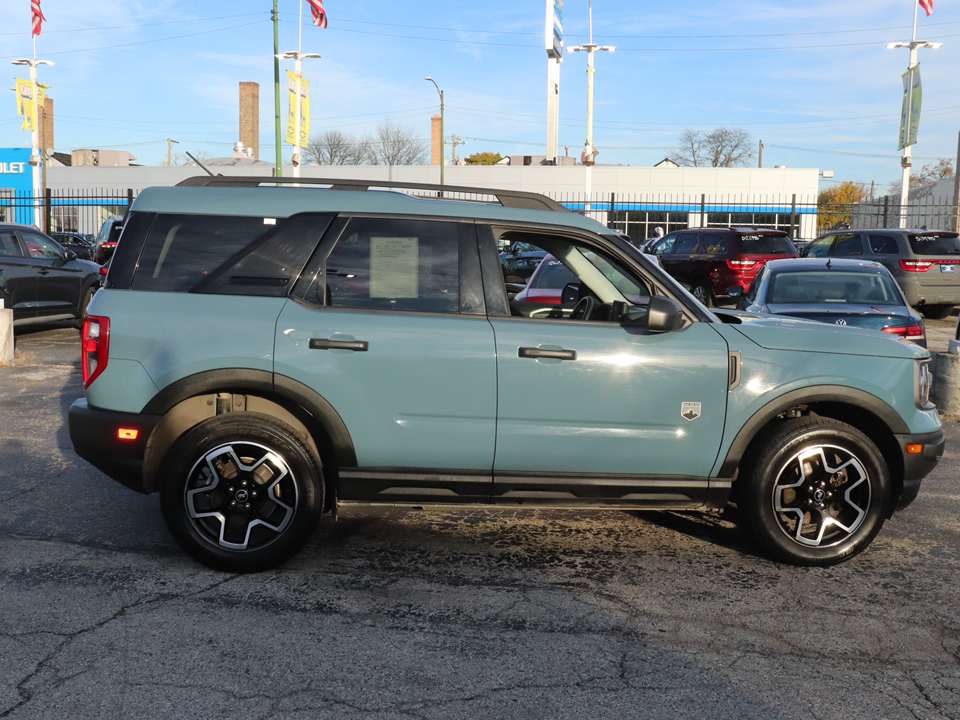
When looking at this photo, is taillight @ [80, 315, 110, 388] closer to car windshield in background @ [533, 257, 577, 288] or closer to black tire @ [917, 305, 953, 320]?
car windshield in background @ [533, 257, 577, 288]

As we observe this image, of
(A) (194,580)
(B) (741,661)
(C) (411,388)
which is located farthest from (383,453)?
(B) (741,661)

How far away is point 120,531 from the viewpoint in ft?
17.6

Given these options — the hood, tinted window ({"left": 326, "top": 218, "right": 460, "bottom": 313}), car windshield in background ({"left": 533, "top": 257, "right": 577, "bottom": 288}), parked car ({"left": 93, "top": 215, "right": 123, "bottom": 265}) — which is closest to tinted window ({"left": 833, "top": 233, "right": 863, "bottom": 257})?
car windshield in background ({"left": 533, "top": 257, "right": 577, "bottom": 288})

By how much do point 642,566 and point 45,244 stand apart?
42.4ft

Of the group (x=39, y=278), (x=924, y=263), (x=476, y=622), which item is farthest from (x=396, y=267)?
(x=924, y=263)

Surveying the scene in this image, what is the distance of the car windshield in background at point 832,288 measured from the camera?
10234mm

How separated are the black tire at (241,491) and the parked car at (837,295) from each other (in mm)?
6576

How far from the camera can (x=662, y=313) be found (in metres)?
4.60

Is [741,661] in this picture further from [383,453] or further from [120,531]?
[120,531]

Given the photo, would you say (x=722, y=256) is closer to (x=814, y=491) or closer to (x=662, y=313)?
(x=814, y=491)

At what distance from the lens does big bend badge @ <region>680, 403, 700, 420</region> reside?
472cm

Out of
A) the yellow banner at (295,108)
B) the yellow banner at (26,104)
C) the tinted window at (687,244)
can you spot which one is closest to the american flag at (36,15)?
the yellow banner at (26,104)

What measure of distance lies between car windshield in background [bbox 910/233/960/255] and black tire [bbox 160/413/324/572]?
1601 cm

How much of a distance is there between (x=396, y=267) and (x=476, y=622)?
1808mm
